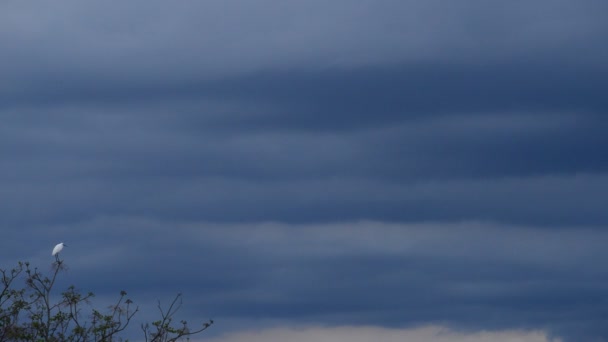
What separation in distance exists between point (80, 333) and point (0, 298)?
181 inches

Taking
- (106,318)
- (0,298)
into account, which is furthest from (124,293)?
(0,298)

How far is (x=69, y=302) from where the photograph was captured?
7775cm

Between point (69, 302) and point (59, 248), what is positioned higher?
point (59, 248)

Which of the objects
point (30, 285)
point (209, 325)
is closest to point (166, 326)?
point (209, 325)

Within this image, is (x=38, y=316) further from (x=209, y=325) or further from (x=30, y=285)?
(x=209, y=325)

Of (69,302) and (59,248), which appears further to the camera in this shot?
(59,248)

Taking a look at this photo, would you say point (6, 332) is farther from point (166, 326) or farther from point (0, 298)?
point (166, 326)

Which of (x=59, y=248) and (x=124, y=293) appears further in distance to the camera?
(x=59, y=248)

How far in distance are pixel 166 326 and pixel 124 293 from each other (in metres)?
2.60

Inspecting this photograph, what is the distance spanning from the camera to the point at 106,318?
7762 centimetres

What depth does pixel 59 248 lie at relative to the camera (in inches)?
3334

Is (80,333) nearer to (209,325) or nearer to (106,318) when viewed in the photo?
(106,318)

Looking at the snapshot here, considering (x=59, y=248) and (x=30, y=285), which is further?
(x=59, y=248)

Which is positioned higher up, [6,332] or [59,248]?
[59,248]
